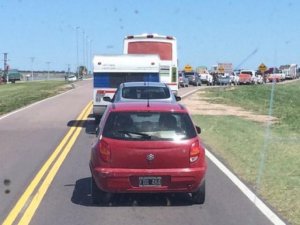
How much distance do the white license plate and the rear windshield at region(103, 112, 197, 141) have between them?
0.55m

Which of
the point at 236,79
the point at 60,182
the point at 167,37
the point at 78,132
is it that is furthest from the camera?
the point at 236,79

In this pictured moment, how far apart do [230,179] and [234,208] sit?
2.41 meters

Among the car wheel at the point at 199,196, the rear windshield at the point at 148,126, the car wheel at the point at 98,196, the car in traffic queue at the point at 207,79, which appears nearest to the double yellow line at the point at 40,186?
the car wheel at the point at 98,196

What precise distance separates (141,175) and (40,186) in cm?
240

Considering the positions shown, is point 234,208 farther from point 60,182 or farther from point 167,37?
point 167,37

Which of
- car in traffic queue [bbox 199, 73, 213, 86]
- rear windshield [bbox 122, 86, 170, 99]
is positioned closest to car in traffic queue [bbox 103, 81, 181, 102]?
rear windshield [bbox 122, 86, 170, 99]

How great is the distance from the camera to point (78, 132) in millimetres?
19828

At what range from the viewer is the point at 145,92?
16547 millimetres

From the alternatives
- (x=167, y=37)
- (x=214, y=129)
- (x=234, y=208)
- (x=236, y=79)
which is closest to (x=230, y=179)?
(x=234, y=208)

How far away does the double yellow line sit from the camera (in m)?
8.17

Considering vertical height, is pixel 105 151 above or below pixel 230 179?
above

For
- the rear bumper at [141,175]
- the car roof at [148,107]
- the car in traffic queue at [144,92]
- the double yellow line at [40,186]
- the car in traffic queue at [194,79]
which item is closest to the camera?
the double yellow line at [40,186]

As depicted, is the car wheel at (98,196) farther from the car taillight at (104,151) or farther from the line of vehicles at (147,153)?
the car taillight at (104,151)

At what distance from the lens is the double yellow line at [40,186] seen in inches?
322
